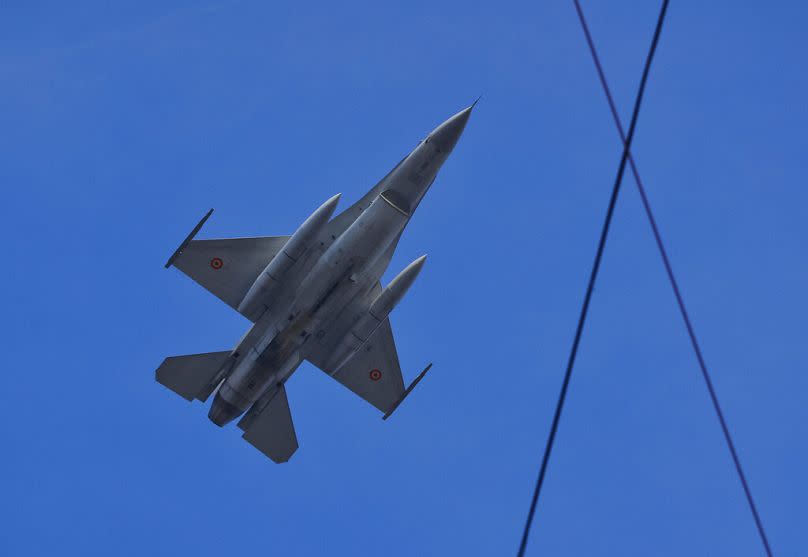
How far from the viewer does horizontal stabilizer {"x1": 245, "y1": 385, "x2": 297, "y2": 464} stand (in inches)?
1251

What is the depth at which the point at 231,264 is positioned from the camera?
3166cm

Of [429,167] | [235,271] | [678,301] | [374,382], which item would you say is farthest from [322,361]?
[678,301]

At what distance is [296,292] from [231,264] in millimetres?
3083

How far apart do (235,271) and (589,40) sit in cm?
2081

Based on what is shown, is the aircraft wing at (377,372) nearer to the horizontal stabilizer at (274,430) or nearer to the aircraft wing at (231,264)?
the horizontal stabilizer at (274,430)

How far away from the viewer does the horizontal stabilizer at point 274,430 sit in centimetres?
3177

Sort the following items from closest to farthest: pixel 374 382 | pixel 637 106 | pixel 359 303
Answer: pixel 637 106 < pixel 359 303 < pixel 374 382

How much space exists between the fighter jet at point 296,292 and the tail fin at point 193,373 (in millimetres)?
33

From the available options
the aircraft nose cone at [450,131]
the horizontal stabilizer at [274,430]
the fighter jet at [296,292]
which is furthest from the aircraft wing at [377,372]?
the aircraft nose cone at [450,131]

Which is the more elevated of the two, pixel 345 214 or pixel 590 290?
pixel 345 214

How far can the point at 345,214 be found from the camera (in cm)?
3077

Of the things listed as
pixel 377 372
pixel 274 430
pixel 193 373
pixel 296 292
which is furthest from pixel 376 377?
pixel 193 373

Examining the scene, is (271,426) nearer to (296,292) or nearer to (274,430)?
(274,430)

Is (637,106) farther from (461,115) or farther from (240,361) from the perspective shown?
(240,361)
